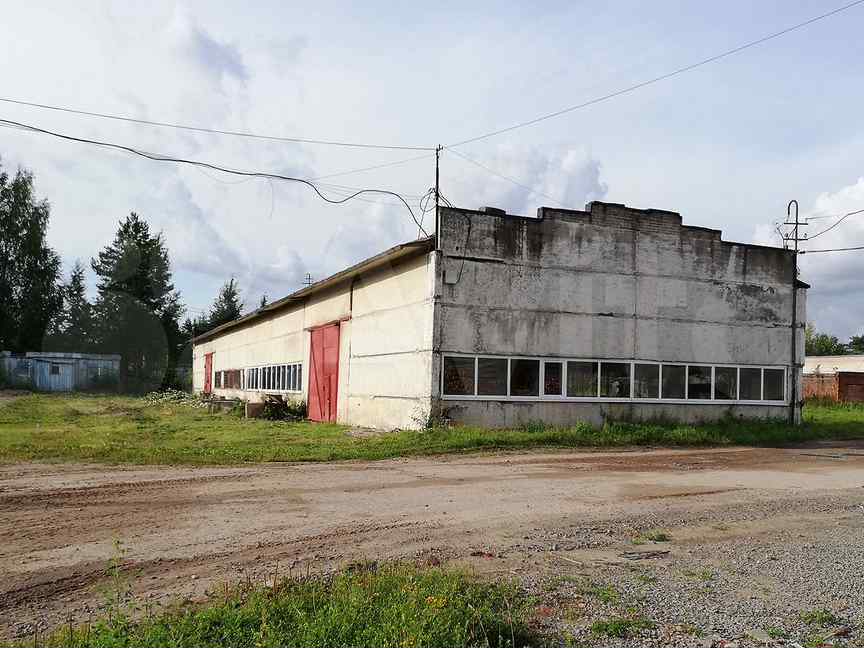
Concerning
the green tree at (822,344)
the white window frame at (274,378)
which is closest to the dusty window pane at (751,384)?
the white window frame at (274,378)

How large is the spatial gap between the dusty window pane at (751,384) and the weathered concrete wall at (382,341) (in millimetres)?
10593

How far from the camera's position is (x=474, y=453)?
54.0ft

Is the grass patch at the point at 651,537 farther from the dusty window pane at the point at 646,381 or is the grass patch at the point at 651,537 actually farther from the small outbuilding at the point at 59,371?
the small outbuilding at the point at 59,371

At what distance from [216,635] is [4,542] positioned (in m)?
3.77

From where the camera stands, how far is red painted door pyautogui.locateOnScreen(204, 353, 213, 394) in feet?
185

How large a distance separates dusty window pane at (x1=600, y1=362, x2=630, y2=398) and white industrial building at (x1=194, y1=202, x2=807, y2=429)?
0.04m

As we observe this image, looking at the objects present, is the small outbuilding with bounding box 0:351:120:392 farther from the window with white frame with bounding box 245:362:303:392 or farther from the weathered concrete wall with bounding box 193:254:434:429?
the weathered concrete wall with bounding box 193:254:434:429

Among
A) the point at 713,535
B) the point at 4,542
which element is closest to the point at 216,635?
the point at 4,542

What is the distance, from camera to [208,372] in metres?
57.8

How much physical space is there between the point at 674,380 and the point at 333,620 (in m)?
19.0

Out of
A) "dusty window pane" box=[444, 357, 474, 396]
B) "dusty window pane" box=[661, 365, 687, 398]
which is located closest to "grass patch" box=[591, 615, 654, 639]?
"dusty window pane" box=[444, 357, 474, 396]

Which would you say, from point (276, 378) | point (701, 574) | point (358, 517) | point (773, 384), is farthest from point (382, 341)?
point (701, 574)

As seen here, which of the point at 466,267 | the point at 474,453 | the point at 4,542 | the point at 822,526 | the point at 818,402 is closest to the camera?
the point at 4,542

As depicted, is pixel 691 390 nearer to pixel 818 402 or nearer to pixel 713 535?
pixel 713 535
